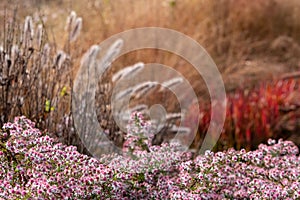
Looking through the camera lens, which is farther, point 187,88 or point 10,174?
point 187,88

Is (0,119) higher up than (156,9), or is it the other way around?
(156,9)

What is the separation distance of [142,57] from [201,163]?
3168mm

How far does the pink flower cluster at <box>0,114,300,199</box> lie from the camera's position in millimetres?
2746

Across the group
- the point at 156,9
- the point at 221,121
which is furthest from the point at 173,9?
the point at 221,121

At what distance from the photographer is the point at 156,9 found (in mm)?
6828

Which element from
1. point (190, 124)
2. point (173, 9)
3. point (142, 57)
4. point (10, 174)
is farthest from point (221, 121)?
point (10, 174)

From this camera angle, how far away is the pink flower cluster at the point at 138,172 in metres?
2.75

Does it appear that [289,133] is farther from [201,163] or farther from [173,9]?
[201,163]

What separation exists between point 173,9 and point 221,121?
2177 millimetres

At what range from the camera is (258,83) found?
6.62 m

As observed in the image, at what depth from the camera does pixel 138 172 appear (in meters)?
3.17

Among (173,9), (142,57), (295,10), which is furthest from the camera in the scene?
(295,10)

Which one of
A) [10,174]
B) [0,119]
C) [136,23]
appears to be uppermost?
[136,23]

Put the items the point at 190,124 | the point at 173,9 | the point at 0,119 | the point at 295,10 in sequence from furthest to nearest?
the point at 295,10, the point at 173,9, the point at 190,124, the point at 0,119
